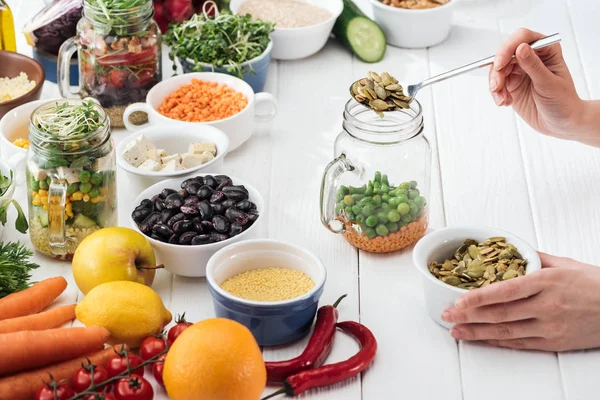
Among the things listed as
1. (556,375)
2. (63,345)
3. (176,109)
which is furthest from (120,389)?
(176,109)

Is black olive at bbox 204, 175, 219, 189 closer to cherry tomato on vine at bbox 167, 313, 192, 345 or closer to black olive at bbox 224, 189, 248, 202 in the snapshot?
black olive at bbox 224, 189, 248, 202

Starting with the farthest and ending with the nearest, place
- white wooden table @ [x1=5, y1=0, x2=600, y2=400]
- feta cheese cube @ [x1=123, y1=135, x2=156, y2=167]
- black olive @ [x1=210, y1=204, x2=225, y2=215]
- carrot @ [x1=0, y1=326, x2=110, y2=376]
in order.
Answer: feta cheese cube @ [x1=123, y1=135, x2=156, y2=167] → black olive @ [x1=210, y1=204, x2=225, y2=215] → white wooden table @ [x1=5, y1=0, x2=600, y2=400] → carrot @ [x1=0, y1=326, x2=110, y2=376]

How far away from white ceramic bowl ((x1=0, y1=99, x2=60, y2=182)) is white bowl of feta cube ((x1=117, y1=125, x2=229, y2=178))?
22 centimetres

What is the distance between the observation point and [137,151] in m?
2.08

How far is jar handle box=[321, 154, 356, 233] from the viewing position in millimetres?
1906

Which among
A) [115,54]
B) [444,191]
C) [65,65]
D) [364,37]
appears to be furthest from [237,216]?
[364,37]

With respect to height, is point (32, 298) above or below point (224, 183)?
below

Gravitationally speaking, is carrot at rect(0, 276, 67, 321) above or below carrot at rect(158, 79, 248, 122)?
below

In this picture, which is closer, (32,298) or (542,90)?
(32,298)

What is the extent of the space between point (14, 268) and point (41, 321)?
16 cm

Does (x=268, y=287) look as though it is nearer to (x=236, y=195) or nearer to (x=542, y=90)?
(x=236, y=195)

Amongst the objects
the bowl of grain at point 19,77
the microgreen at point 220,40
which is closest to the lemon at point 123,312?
the bowl of grain at point 19,77

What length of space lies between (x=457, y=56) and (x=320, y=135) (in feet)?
2.10

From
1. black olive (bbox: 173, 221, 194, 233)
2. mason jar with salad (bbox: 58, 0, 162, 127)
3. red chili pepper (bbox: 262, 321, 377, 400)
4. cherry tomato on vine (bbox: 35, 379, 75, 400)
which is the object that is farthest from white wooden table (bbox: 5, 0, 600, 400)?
cherry tomato on vine (bbox: 35, 379, 75, 400)
